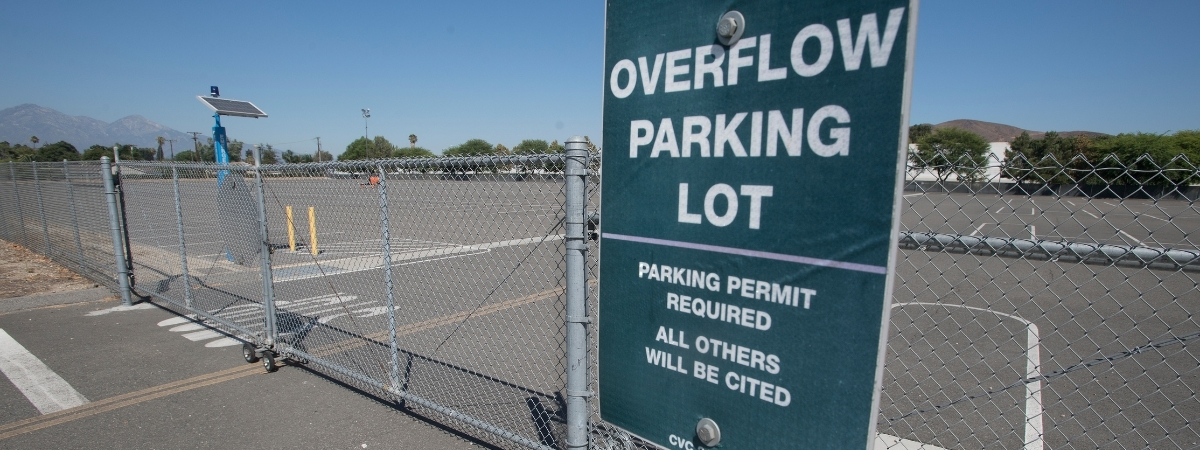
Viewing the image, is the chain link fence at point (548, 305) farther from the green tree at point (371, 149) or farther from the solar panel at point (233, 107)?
the green tree at point (371, 149)

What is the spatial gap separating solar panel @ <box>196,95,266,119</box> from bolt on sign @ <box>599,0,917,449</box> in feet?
37.0

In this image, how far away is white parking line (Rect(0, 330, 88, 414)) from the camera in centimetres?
455

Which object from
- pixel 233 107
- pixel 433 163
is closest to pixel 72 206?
pixel 233 107

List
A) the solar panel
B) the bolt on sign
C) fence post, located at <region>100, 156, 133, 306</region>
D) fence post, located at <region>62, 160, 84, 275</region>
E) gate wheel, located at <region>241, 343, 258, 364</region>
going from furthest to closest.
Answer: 1. the solar panel
2. fence post, located at <region>62, 160, 84, 275</region>
3. fence post, located at <region>100, 156, 133, 306</region>
4. gate wheel, located at <region>241, 343, 258, 364</region>
5. the bolt on sign

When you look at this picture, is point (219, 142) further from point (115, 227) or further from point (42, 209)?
point (115, 227)

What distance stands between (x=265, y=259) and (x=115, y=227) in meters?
3.71

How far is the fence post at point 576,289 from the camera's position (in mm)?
2463

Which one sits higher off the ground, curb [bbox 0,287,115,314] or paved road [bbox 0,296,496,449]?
paved road [bbox 0,296,496,449]

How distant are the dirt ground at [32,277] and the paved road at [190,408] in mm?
3166

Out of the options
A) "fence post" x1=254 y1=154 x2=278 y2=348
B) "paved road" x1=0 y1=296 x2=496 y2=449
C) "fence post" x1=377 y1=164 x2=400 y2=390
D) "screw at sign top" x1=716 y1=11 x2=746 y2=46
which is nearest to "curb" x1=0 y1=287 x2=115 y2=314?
"paved road" x1=0 y1=296 x2=496 y2=449

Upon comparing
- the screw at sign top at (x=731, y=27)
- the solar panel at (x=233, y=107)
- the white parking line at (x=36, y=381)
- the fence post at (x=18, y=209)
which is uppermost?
the solar panel at (x=233, y=107)

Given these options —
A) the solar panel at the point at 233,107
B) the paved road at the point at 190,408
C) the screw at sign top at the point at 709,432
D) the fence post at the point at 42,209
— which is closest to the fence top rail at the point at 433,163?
the screw at sign top at the point at 709,432

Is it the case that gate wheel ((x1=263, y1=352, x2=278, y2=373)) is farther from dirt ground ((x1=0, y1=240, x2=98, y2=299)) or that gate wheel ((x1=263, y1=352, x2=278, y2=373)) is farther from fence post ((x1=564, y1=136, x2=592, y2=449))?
dirt ground ((x1=0, y1=240, x2=98, y2=299))

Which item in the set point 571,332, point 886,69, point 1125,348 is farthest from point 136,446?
point 1125,348
